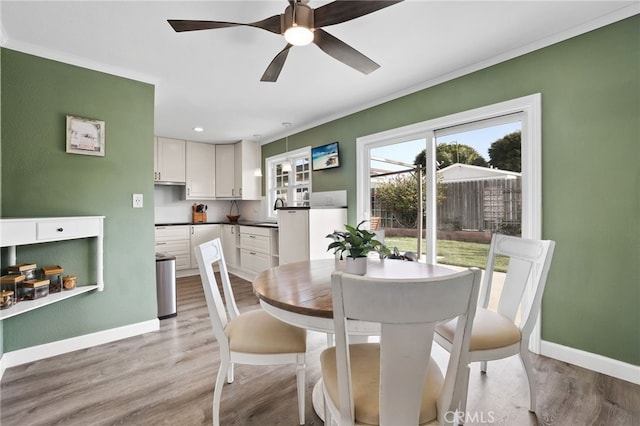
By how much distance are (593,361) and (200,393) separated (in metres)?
2.65

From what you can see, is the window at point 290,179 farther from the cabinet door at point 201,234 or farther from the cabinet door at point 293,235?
the cabinet door at point 201,234

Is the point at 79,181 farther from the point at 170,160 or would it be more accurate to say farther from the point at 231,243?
the point at 231,243

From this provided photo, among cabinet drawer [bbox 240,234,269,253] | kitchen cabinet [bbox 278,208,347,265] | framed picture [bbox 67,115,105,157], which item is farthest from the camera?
cabinet drawer [bbox 240,234,269,253]

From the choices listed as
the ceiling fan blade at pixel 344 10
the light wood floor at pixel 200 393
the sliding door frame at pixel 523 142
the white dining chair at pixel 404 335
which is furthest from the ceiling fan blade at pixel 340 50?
the light wood floor at pixel 200 393

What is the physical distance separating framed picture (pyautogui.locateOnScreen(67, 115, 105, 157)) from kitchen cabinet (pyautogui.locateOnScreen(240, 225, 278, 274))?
7.54 ft

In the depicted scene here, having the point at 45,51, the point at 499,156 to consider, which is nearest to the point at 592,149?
the point at 499,156

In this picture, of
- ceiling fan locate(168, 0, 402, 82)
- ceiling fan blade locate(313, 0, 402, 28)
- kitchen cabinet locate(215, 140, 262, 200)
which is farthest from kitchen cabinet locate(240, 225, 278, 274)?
ceiling fan blade locate(313, 0, 402, 28)

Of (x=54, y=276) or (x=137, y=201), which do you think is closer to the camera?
(x=54, y=276)

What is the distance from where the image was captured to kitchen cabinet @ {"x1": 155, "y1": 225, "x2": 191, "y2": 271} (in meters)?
4.89

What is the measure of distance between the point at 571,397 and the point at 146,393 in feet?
8.46

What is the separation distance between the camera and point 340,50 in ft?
5.96

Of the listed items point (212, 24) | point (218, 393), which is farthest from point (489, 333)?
point (212, 24)

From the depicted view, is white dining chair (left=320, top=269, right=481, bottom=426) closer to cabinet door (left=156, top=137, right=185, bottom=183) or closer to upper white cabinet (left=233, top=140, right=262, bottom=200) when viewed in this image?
upper white cabinet (left=233, top=140, right=262, bottom=200)

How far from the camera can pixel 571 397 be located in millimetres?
1751
